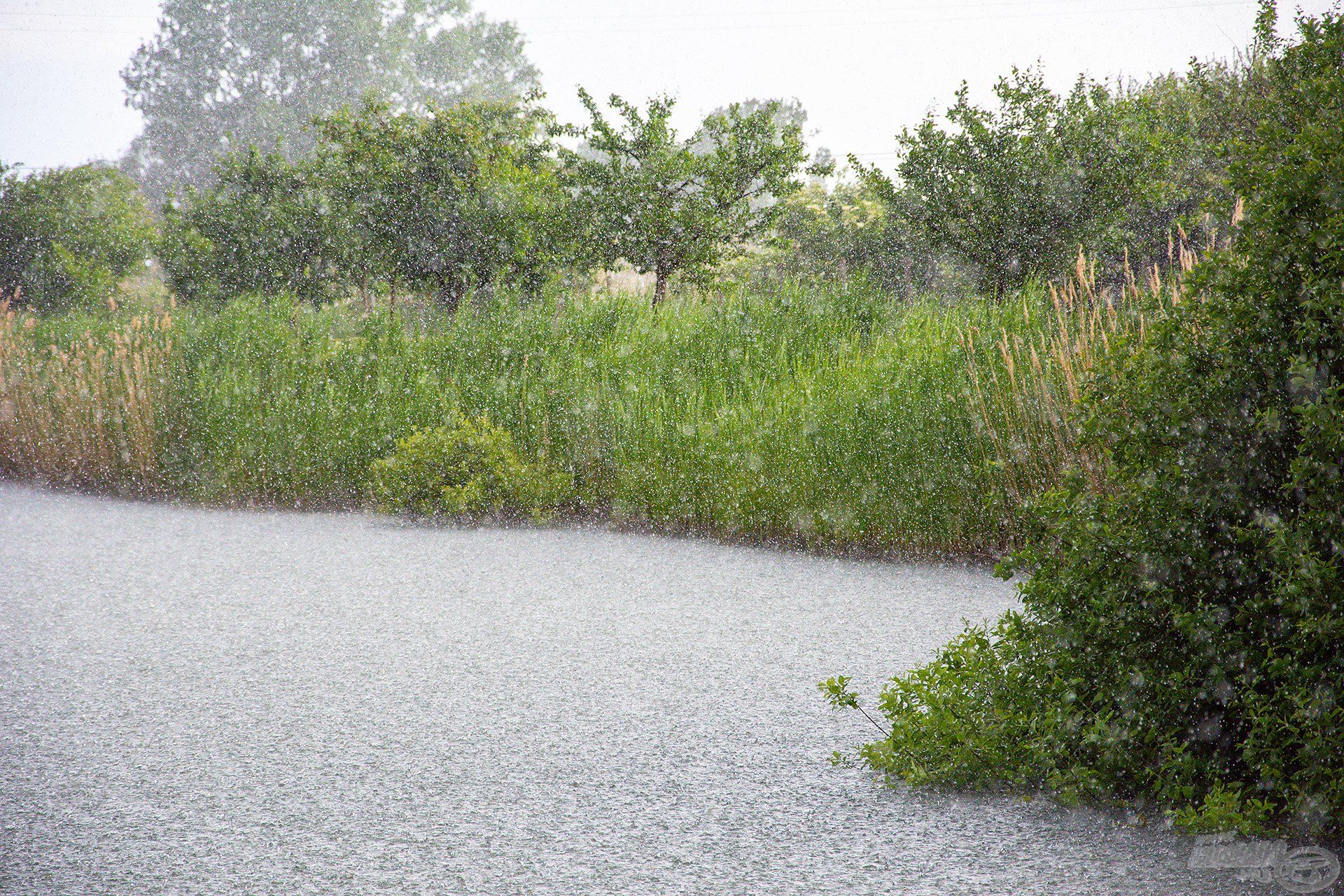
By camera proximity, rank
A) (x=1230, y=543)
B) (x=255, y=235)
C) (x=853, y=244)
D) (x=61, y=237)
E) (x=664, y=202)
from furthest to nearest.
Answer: (x=61, y=237) → (x=853, y=244) → (x=255, y=235) → (x=664, y=202) → (x=1230, y=543)

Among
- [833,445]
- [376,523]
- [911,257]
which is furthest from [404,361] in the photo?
[911,257]

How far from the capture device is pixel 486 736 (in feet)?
8.74

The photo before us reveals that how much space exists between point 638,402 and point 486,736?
379 cm

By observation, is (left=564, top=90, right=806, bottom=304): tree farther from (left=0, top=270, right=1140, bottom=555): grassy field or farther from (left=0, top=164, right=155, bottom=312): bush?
(left=0, top=164, right=155, bottom=312): bush

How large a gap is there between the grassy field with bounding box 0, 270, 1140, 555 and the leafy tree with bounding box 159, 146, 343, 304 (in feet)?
10.2

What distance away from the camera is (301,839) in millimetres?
2059

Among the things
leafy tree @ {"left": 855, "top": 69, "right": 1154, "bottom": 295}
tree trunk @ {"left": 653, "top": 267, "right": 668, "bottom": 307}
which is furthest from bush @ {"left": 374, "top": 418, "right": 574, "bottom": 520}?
tree trunk @ {"left": 653, "top": 267, "right": 668, "bottom": 307}

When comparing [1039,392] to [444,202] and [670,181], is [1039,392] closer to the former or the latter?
[670,181]

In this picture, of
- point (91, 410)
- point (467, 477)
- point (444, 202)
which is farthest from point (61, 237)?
point (467, 477)

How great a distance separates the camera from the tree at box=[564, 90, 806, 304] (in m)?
10.0

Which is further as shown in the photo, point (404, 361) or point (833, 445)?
point (404, 361)

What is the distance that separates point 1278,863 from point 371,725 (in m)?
2.24

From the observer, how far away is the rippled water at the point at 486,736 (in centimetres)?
193

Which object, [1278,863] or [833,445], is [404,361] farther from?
[1278,863]
